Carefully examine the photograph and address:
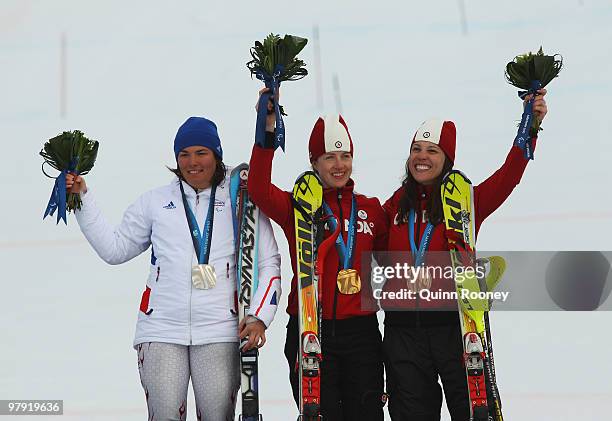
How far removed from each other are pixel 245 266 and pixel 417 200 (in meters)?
0.66

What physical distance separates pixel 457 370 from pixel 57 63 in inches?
116

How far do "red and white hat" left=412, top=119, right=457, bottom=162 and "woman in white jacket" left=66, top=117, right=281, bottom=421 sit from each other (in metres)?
0.66

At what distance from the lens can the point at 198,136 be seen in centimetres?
370

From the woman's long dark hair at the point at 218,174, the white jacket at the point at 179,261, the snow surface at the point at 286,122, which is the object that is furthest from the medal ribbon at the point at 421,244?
the snow surface at the point at 286,122

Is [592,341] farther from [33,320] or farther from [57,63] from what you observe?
[57,63]

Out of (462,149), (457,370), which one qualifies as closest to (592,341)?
(462,149)

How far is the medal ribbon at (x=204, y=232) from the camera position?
360 cm

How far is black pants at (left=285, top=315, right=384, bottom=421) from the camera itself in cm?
363

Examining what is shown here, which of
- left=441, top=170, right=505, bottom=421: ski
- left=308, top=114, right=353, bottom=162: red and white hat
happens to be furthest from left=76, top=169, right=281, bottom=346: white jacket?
left=441, top=170, right=505, bottom=421: ski

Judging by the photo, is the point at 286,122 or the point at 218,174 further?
the point at 286,122

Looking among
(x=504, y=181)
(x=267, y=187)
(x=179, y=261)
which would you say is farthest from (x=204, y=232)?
(x=504, y=181)

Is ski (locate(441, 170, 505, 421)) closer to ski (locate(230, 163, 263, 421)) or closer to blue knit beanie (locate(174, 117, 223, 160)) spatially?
ski (locate(230, 163, 263, 421))

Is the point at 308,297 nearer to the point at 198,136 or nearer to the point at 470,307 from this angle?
the point at 470,307

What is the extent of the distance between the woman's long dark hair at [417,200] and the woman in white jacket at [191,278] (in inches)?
18.8
